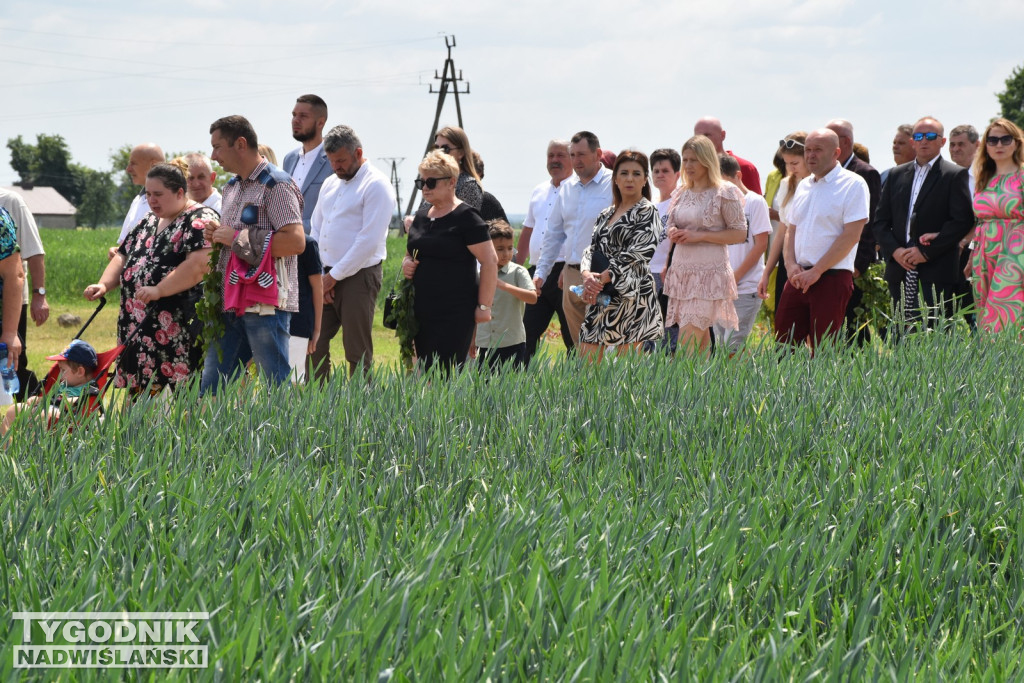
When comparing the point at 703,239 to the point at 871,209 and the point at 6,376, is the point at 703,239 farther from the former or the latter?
the point at 6,376

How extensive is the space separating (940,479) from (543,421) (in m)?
1.23

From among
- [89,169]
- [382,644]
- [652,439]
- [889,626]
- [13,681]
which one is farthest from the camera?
[89,169]

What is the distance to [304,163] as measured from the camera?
7691 mm

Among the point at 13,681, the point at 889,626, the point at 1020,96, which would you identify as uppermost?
the point at 1020,96

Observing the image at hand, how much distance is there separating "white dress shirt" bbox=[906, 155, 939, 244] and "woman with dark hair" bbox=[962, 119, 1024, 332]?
0.93 meters

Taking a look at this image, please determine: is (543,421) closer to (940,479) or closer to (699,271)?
(940,479)

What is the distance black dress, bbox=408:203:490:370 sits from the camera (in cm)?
625

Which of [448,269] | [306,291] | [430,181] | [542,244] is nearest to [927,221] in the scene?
[542,244]

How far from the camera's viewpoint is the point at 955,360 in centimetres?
468

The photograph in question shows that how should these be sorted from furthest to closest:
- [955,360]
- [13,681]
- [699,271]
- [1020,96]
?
[1020,96]
[699,271]
[955,360]
[13,681]

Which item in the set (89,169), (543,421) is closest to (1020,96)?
(543,421)

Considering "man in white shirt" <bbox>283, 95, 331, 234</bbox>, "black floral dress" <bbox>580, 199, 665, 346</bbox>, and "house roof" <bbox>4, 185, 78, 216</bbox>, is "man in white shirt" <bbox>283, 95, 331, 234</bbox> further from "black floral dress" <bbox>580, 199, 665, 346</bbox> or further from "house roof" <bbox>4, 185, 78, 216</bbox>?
"house roof" <bbox>4, 185, 78, 216</bbox>

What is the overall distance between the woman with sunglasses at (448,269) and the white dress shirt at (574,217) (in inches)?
59.0

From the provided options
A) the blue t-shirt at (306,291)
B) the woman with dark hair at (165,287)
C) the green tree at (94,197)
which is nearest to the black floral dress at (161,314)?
the woman with dark hair at (165,287)
